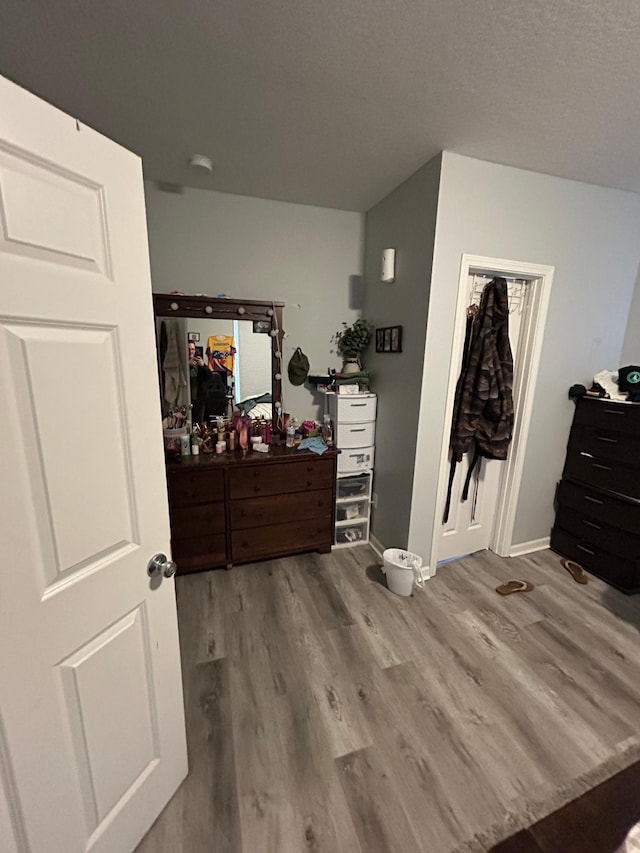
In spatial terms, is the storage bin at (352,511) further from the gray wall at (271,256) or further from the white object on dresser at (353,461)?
the gray wall at (271,256)

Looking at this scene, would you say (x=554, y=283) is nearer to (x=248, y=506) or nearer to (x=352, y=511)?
(x=352, y=511)

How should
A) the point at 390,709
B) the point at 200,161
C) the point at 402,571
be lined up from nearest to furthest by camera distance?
the point at 390,709 < the point at 200,161 < the point at 402,571

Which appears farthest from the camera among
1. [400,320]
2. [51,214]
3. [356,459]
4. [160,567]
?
[356,459]

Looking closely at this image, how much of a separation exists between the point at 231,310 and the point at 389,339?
1.12 m

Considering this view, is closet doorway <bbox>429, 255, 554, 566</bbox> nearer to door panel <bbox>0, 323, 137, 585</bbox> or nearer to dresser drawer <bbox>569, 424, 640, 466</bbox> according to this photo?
dresser drawer <bbox>569, 424, 640, 466</bbox>

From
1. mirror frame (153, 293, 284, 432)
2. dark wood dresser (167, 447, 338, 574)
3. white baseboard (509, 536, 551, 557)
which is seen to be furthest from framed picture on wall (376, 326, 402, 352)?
white baseboard (509, 536, 551, 557)

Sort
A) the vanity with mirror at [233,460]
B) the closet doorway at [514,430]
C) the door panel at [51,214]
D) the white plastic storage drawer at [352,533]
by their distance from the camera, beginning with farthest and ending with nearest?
the white plastic storage drawer at [352,533] → the vanity with mirror at [233,460] → the closet doorway at [514,430] → the door panel at [51,214]

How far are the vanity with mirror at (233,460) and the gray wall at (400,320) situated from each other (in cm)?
43

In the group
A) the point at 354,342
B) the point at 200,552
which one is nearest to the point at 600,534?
the point at 354,342

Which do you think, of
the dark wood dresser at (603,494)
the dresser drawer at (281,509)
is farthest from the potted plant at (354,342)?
the dark wood dresser at (603,494)

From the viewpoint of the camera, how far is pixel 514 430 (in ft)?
8.08

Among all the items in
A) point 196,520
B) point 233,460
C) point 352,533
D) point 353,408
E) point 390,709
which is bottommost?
point 390,709

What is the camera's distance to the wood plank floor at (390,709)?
117cm

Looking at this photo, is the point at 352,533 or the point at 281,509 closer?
the point at 281,509
